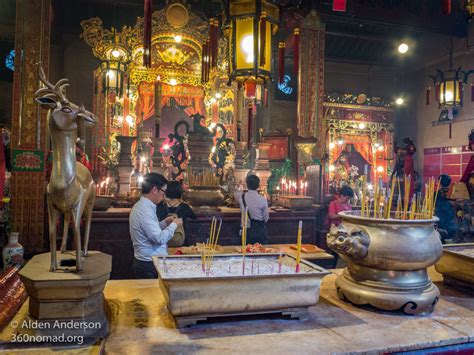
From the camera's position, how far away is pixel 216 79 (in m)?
9.02

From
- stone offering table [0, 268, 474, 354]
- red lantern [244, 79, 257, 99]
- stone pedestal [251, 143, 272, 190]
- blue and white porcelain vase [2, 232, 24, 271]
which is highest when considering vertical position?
red lantern [244, 79, 257, 99]

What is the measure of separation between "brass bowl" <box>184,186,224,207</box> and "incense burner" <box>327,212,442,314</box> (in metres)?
3.03

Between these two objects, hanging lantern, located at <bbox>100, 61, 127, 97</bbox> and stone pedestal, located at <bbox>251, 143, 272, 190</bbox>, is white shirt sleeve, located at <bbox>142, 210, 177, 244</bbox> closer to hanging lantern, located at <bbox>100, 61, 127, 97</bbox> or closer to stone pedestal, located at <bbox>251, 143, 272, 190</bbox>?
stone pedestal, located at <bbox>251, 143, 272, 190</bbox>

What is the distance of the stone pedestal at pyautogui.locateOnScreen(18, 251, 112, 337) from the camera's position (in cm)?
112

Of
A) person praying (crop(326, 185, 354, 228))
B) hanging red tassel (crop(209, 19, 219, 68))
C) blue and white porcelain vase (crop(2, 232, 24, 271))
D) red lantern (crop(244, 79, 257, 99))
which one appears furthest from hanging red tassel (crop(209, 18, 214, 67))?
blue and white porcelain vase (crop(2, 232, 24, 271))

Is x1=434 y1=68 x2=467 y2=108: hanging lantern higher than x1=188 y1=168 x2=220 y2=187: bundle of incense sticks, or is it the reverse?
x1=434 y1=68 x2=467 y2=108: hanging lantern

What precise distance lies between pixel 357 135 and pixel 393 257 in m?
9.94

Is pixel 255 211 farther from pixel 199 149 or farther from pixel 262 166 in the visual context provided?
pixel 262 166

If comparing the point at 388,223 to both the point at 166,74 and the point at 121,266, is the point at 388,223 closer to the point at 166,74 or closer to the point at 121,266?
the point at 121,266

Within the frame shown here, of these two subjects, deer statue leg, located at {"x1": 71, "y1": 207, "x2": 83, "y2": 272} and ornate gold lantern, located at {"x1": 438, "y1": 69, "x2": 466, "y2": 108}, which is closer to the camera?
deer statue leg, located at {"x1": 71, "y1": 207, "x2": 83, "y2": 272}

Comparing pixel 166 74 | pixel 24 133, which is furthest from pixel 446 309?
pixel 166 74

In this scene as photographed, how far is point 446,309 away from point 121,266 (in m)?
3.38

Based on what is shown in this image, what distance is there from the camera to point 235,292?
4.23 feet

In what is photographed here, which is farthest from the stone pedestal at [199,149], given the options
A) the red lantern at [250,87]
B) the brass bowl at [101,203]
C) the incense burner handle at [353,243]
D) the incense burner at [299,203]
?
the incense burner handle at [353,243]
